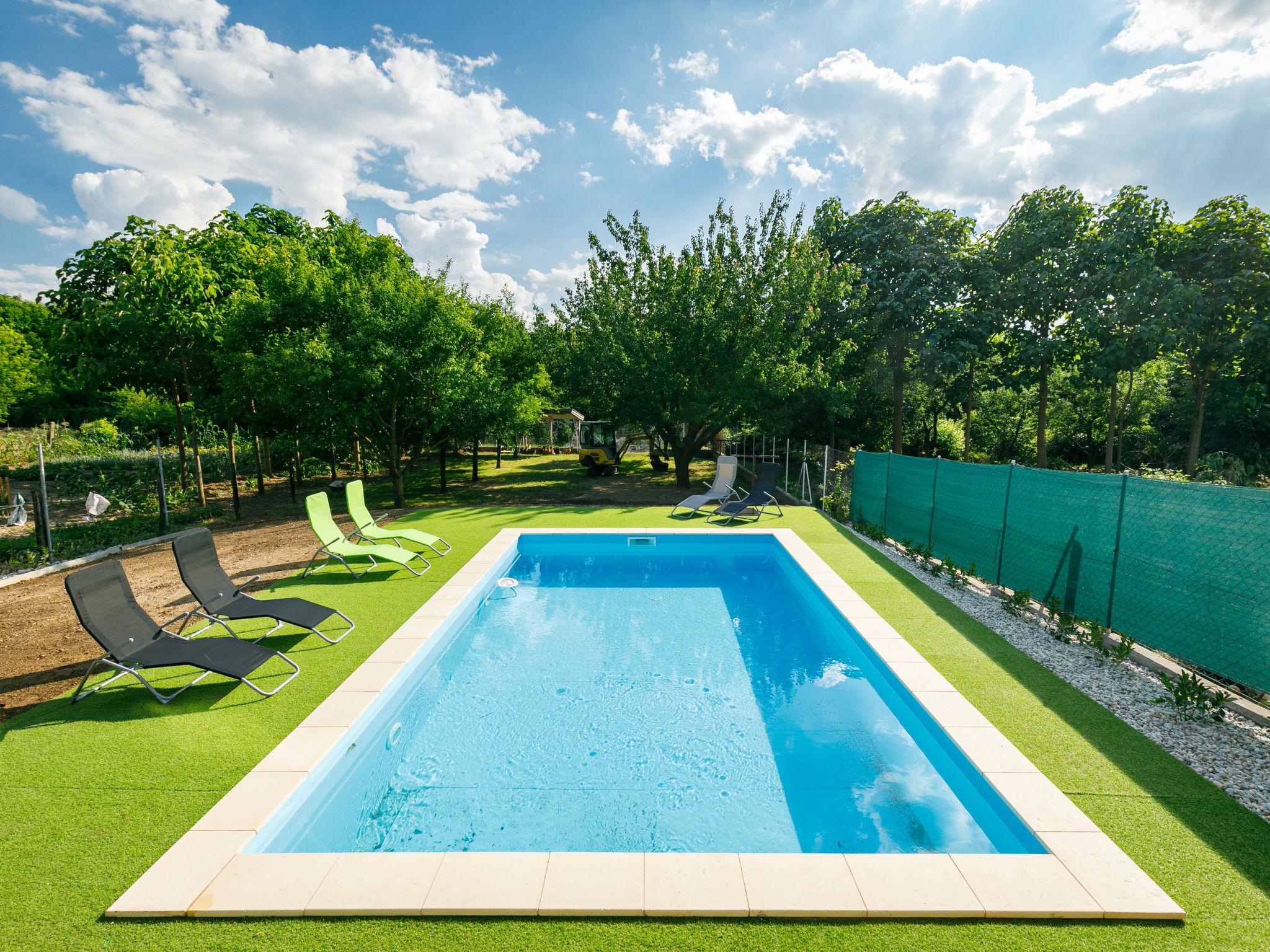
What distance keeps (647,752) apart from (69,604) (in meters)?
7.83

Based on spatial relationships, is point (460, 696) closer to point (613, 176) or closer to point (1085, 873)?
point (1085, 873)

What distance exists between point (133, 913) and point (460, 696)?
2.77 m

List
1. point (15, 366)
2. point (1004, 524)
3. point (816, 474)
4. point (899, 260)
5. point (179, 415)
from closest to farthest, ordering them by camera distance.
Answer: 1. point (1004, 524)
2. point (179, 415)
3. point (816, 474)
4. point (899, 260)
5. point (15, 366)

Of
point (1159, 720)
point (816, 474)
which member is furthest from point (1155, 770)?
point (816, 474)

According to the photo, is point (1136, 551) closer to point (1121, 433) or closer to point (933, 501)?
point (933, 501)

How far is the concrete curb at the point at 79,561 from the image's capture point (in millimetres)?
8023

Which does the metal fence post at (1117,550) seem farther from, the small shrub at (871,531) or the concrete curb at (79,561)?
the concrete curb at (79,561)

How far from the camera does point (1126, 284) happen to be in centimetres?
1848

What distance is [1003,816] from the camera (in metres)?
3.34

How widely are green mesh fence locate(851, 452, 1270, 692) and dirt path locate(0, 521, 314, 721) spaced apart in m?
9.61

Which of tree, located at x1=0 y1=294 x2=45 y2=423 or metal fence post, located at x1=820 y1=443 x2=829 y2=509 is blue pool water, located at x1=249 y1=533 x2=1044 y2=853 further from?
tree, located at x1=0 y1=294 x2=45 y2=423

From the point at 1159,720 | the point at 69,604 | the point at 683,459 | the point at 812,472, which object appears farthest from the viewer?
the point at 683,459

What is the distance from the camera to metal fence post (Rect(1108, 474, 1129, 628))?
18.1 feet

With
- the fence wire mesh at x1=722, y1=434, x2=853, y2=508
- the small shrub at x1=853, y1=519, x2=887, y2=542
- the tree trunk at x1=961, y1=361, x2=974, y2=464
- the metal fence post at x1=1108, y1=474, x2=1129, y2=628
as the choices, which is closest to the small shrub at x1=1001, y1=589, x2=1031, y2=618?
the metal fence post at x1=1108, y1=474, x2=1129, y2=628
